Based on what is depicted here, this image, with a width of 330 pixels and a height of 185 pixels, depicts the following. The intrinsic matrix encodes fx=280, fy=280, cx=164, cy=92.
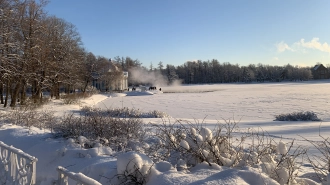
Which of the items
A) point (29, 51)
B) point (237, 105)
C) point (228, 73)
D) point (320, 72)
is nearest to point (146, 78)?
point (228, 73)

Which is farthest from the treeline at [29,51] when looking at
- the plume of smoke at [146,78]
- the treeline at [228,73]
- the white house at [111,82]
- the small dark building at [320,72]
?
the small dark building at [320,72]

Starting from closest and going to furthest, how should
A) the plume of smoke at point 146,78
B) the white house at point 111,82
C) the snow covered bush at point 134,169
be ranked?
the snow covered bush at point 134,169 < the white house at point 111,82 < the plume of smoke at point 146,78

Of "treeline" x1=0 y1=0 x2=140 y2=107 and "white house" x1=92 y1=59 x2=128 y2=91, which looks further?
"white house" x1=92 y1=59 x2=128 y2=91

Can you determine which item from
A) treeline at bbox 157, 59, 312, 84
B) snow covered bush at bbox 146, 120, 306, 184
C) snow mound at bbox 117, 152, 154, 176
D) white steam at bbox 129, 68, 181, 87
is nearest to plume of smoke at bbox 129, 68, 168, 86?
white steam at bbox 129, 68, 181, 87

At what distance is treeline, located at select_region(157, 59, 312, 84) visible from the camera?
4820 inches

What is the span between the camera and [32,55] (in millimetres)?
24391

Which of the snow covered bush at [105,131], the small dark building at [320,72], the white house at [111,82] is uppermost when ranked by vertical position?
the small dark building at [320,72]

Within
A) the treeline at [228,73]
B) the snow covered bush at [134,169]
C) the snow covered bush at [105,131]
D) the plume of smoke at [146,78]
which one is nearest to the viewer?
the snow covered bush at [134,169]

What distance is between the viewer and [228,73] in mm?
130250

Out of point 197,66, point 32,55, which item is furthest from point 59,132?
point 197,66

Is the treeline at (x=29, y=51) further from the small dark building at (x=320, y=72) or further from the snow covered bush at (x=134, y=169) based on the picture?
the small dark building at (x=320, y=72)

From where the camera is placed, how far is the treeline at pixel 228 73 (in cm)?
12244

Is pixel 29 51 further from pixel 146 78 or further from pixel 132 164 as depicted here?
pixel 146 78

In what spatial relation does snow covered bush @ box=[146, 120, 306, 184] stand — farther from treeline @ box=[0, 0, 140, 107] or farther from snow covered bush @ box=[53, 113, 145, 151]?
treeline @ box=[0, 0, 140, 107]
